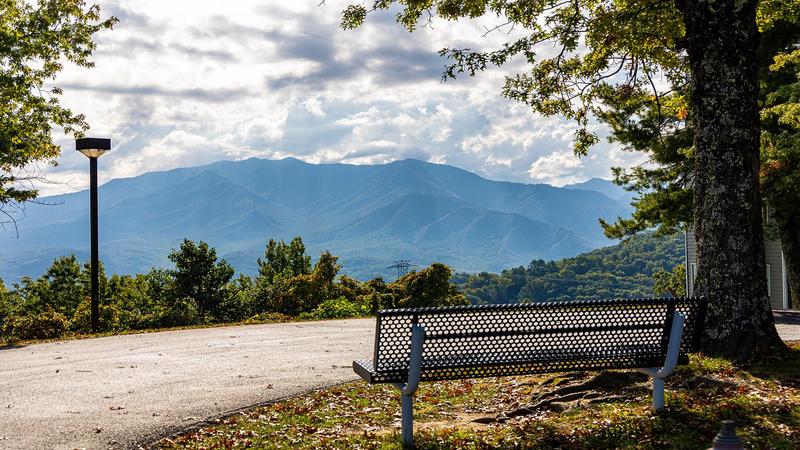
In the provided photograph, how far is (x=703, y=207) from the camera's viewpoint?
9086mm

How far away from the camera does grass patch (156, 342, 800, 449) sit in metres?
6.55

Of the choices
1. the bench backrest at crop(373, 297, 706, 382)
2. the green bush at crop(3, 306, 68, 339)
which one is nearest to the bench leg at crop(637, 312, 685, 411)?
the bench backrest at crop(373, 297, 706, 382)

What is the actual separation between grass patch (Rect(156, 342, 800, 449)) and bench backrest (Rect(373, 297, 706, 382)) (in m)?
0.52

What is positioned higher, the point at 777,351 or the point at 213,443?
the point at 777,351

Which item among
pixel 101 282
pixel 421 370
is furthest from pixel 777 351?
pixel 101 282

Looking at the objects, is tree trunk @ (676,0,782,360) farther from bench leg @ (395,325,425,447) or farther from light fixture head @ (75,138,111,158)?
light fixture head @ (75,138,111,158)

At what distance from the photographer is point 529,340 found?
23.4 feet

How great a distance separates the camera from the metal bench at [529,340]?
266 inches

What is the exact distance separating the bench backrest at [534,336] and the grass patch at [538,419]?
1.70 feet

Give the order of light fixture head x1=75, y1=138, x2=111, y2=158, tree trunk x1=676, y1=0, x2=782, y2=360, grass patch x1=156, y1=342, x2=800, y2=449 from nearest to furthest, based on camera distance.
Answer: grass patch x1=156, y1=342, x2=800, y2=449
tree trunk x1=676, y1=0, x2=782, y2=360
light fixture head x1=75, y1=138, x2=111, y2=158

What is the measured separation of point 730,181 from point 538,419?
3717 millimetres

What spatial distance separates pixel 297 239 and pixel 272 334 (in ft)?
96.1

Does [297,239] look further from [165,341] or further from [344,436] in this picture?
[344,436]

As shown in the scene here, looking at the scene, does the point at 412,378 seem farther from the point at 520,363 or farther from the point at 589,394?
the point at 589,394
